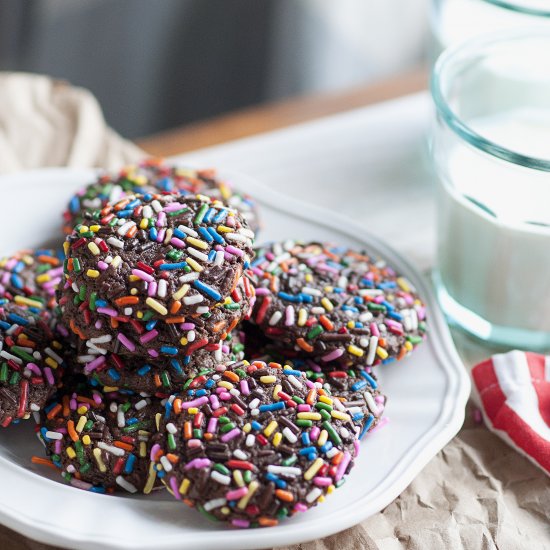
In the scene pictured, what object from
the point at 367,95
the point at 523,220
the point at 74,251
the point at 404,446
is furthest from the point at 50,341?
the point at 367,95

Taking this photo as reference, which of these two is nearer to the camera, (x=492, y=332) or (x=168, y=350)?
(x=168, y=350)

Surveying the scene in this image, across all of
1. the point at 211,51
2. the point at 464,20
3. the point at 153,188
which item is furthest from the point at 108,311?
the point at 211,51

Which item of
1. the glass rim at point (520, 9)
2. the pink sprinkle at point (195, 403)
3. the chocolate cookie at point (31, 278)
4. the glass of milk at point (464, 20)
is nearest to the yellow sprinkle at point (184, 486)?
the pink sprinkle at point (195, 403)

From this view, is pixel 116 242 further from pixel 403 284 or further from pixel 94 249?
pixel 403 284

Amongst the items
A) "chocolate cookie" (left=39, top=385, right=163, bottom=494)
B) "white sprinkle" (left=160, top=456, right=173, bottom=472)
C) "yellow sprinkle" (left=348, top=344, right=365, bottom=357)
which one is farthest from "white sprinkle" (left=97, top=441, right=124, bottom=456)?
"yellow sprinkle" (left=348, top=344, right=365, bottom=357)

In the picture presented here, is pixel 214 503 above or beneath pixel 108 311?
beneath

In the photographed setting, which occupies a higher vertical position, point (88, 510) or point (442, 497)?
point (88, 510)

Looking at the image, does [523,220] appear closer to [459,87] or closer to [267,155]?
[459,87]

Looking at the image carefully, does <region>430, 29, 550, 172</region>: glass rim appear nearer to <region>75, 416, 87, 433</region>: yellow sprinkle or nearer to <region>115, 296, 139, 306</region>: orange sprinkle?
<region>115, 296, 139, 306</region>: orange sprinkle
